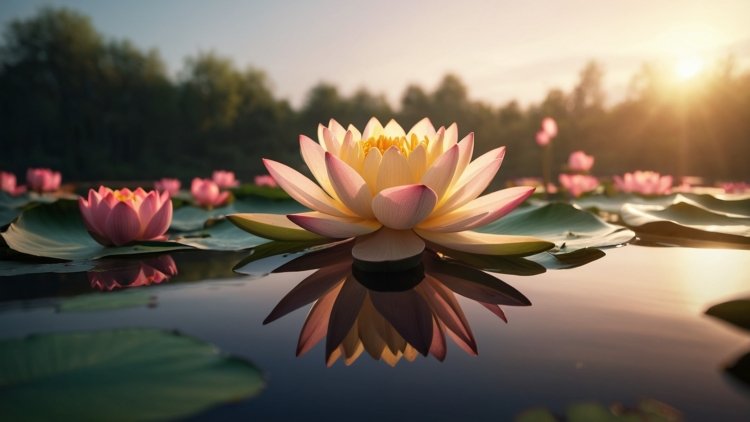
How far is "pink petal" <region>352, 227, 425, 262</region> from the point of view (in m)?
0.67

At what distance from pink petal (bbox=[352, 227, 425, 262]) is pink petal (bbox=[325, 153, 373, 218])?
5 centimetres

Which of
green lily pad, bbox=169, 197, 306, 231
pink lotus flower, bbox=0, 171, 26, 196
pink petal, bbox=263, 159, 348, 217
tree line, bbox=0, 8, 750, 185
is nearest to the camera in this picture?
pink petal, bbox=263, 159, 348, 217

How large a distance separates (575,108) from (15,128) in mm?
26511

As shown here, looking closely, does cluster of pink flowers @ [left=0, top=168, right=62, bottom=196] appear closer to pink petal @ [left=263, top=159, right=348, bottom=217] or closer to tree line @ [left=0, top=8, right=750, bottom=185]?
pink petal @ [left=263, top=159, right=348, bottom=217]

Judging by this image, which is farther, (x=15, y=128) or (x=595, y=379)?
(x=15, y=128)

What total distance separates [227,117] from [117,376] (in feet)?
75.0

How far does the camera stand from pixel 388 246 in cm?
72

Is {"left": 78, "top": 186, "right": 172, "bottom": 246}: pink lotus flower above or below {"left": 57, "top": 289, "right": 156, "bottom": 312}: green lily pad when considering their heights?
above

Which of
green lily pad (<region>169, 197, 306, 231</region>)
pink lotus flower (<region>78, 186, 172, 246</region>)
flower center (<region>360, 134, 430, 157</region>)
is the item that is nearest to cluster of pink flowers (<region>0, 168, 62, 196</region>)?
green lily pad (<region>169, 197, 306, 231</region>)

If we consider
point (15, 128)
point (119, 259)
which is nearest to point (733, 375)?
point (119, 259)

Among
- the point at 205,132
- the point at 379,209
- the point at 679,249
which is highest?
the point at 205,132

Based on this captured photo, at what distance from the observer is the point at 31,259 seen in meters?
0.83

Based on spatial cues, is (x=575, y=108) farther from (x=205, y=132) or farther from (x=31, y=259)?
(x=31, y=259)

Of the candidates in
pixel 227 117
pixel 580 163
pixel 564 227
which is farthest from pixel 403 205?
pixel 227 117
